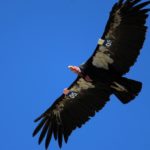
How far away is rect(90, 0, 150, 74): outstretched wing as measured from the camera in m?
20.7

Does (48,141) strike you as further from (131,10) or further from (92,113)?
(131,10)

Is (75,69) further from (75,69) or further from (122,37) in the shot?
(122,37)

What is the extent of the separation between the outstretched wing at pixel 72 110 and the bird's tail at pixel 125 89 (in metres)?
0.51

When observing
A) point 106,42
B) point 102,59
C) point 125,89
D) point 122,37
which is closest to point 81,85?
point 102,59

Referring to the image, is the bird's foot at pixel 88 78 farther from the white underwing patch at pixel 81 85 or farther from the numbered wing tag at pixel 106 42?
the numbered wing tag at pixel 106 42

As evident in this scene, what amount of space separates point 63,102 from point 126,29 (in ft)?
12.9

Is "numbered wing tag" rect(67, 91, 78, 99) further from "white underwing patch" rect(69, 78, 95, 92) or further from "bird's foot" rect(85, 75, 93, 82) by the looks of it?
"bird's foot" rect(85, 75, 93, 82)

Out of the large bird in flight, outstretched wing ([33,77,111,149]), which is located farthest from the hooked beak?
outstretched wing ([33,77,111,149])

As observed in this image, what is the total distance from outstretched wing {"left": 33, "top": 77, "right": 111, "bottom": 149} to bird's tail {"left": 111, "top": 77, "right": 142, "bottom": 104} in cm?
51

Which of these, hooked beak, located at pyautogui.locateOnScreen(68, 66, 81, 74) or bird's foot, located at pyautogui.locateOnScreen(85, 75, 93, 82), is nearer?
hooked beak, located at pyautogui.locateOnScreen(68, 66, 81, 74)

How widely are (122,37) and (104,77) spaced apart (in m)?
1.49

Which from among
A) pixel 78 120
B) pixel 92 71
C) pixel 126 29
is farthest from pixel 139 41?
pixel 78 120

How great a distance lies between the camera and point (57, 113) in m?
23.3

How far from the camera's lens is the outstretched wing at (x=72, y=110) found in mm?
22547
